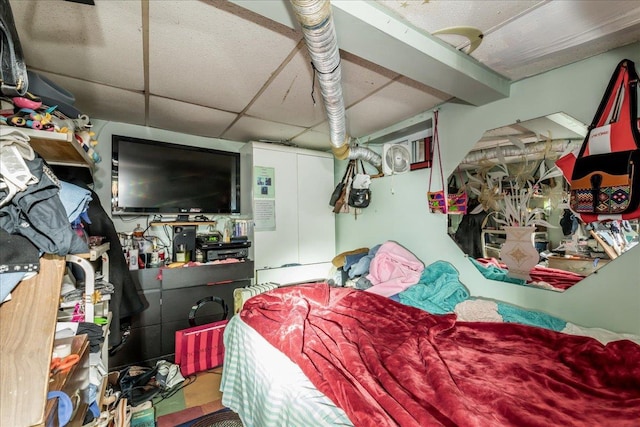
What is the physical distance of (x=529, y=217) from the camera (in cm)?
178

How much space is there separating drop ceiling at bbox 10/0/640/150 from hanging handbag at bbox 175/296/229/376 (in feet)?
6.41

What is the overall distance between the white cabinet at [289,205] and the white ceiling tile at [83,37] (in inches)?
57.4

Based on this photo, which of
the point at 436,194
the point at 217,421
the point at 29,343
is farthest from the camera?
the point at 436,194

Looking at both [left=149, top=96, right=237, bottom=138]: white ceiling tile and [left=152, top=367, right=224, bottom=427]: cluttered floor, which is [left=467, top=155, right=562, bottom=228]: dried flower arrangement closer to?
[left=149, top=96, right=237, bottom=138]: white ceiling tile

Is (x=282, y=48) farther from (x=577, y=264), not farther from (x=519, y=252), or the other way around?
(x=577, y=264)

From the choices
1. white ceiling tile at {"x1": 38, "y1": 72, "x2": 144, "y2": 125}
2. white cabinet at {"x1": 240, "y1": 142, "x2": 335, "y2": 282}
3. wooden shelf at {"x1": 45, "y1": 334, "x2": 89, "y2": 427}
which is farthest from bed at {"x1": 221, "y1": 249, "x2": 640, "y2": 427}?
white ceiling tile at {"x1": 38, "y1": 72, "x2": 144, "y2": 125}

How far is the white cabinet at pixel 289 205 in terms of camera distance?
9.77ft

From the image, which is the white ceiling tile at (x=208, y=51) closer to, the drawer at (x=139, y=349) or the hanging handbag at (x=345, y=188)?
the hanging handbag at (x=345, y=188)

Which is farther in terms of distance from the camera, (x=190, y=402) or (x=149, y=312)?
(x=149, y=312)

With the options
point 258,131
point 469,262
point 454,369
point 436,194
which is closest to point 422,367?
point 454,369

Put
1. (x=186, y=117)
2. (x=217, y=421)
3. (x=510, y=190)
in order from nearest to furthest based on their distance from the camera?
(x=217, y=421)
(x=510, y=190)
(x=186, y=117)

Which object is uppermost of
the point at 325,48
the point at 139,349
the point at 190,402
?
the point at 325,48

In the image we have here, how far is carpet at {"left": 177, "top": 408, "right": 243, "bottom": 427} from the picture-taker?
1720 mm

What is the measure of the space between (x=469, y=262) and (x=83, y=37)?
282 centimetres
